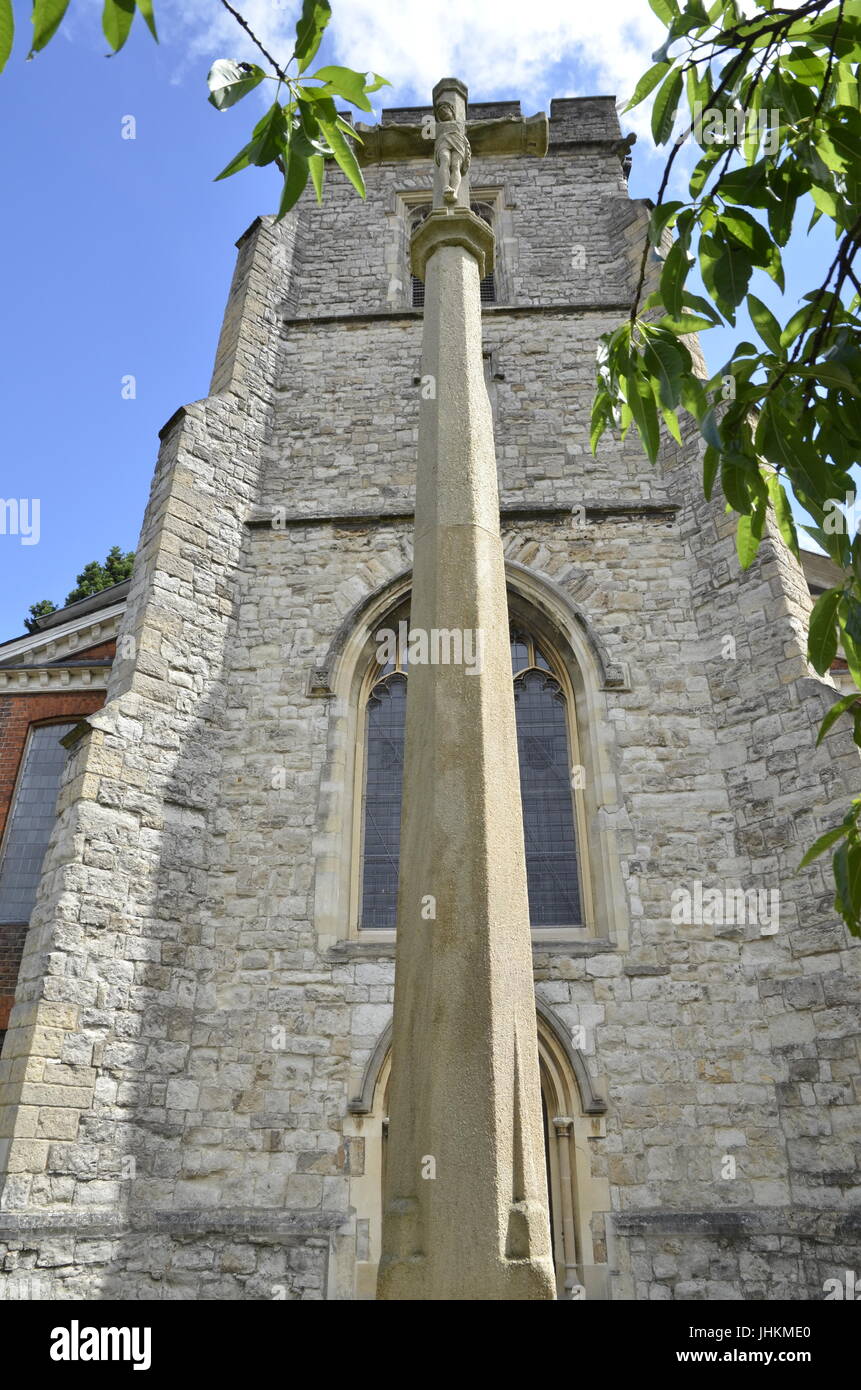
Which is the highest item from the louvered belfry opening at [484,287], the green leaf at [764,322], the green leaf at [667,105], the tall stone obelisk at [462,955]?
the louvered belfry opening at [484,287]

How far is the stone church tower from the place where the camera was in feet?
22.2

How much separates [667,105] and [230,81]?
0.94 m

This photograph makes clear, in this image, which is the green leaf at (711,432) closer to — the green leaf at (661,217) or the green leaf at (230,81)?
the green leaf at (661,217)

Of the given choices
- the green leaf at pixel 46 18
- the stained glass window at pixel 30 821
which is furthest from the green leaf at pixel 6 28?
the stained glass window at pixel 30 821

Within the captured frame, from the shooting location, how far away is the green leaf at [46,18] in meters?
1.36

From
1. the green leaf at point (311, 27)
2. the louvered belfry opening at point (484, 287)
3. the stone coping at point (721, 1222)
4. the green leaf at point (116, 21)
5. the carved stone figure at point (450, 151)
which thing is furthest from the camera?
the louvered belfry opening at point (484, 287)

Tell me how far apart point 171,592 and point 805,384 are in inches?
302

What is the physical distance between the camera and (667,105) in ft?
6.82

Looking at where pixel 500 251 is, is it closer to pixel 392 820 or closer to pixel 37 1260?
pixel 392 820

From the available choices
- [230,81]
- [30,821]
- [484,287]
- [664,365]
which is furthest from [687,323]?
[484,287]

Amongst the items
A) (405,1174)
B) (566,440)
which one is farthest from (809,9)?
(566,440)

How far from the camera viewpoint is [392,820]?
29.3ft

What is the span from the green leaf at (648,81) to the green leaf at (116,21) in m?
1.09

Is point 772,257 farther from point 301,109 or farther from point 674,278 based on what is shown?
point 301,109
